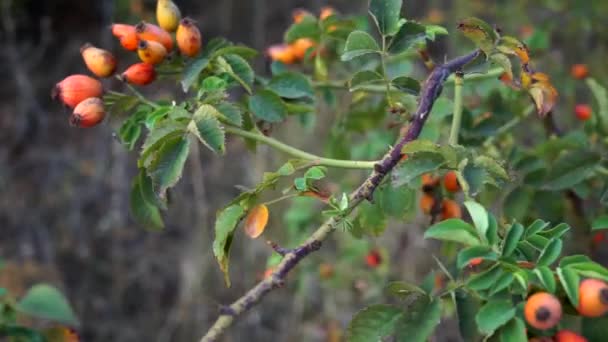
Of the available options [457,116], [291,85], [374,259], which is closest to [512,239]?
[457,116]

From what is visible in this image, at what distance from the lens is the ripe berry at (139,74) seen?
1.03m

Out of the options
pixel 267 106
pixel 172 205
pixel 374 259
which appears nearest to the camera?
pixel 267 106

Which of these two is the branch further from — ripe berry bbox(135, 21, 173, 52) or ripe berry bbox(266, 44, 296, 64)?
ripe berry bbox(266, 44, 296, 64)

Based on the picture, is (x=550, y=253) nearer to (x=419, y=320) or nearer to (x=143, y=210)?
(x=419, y=320)

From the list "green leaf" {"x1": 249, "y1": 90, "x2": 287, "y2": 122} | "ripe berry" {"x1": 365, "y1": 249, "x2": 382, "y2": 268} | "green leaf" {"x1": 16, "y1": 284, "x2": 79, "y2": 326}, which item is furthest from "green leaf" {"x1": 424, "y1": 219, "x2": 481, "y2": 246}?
"ripe berry" {"x1": 365, "y1": 249, "x2": 382, "y2": 268}

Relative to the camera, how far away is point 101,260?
3523mm

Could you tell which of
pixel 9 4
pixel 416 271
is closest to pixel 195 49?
pixel 416 271

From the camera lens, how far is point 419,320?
2.89ft

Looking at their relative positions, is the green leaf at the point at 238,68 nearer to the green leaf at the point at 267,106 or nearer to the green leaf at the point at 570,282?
the green leaf at the point at 267,106

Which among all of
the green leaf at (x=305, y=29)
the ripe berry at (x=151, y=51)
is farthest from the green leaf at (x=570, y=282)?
the green leaf at (x=305, y=29)

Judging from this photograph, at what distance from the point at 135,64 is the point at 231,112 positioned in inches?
7.1

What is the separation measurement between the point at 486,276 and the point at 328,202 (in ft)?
0.74

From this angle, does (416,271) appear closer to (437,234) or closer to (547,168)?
(547,168)

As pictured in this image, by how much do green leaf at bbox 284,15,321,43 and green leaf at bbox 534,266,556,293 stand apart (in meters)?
0.68
